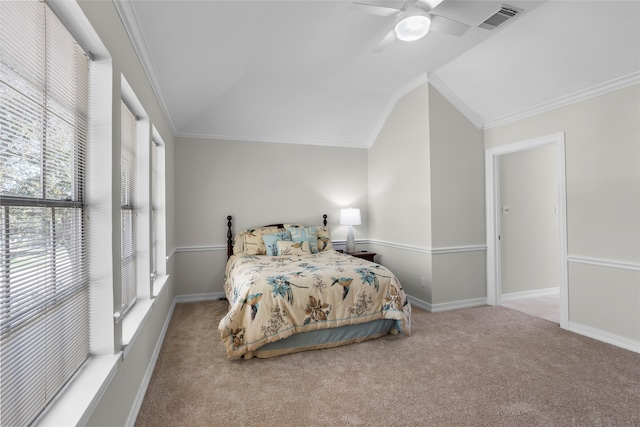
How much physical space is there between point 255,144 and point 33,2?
12.1 feet

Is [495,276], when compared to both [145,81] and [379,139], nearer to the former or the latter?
[379,139]

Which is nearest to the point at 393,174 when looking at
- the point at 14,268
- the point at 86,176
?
the point at 86,176

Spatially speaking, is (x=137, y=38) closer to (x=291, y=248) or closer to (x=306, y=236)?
(x=291, y=248)

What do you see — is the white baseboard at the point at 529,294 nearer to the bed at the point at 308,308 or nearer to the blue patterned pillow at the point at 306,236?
the bed at the point at 308,308

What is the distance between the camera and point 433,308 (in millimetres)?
3801

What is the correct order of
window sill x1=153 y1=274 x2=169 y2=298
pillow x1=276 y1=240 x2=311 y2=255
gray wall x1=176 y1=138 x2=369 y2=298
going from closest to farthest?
window sill x1=153 y1=274 x2=169 y2=298, pillow x1=276 y1=240 x2=311 y2=255, gray wall x1=176 y1=138 x2=369 y2=298

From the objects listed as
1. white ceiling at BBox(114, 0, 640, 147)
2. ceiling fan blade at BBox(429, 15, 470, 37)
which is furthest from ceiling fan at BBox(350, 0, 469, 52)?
white ceiling at BBox(114, 0, 640, 147)

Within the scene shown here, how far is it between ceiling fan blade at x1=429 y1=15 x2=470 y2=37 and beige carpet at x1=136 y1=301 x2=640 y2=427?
260 centimetres

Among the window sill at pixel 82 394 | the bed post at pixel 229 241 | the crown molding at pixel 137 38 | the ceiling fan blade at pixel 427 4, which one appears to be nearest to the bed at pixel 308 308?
the bed post at pixel 229 241

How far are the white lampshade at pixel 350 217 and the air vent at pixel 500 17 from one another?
2.71 metres

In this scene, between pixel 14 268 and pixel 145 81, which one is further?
pixel 145 81

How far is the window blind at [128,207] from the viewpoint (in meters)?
2.03

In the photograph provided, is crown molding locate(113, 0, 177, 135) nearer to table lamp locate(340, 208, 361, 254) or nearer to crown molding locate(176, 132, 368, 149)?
crown molding locate(176, 132, 368, 149)

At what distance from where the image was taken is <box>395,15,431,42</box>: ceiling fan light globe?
2.30 meters
